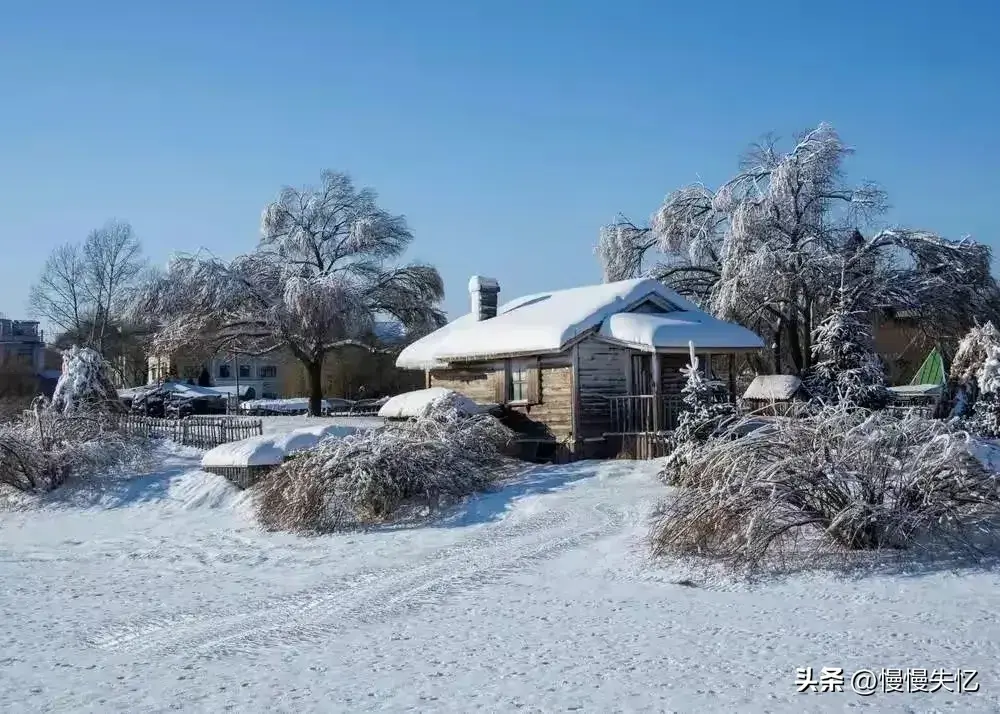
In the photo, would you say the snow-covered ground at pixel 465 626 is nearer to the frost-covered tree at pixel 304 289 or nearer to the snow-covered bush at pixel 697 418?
the snow-covered bush at pixel 697 418

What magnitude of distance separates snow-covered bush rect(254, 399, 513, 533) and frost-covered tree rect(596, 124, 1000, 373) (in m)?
15.2

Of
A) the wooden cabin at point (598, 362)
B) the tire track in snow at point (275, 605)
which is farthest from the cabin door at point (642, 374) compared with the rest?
the tire track in snow at point (275, 605)

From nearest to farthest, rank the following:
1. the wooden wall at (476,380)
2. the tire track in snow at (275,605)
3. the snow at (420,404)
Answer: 1. the tire track in snow at (275,605)
2. the snow at (420,404)
3. the wooden wall at (476,380)

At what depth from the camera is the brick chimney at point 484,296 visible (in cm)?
2619

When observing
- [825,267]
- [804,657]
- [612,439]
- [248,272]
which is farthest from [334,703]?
[248,272]

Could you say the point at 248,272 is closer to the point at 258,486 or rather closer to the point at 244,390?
the point at 258,486

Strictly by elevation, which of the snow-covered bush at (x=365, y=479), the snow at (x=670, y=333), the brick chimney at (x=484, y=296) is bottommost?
the snow-covered bush at (x=365, y=479)

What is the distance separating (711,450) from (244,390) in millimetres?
52103

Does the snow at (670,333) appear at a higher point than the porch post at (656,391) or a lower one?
higher

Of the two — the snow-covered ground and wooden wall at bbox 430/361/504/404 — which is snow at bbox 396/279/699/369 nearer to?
wooden wall at bbox 430/361/504/404

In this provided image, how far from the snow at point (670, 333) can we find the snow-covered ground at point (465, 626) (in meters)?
6.00

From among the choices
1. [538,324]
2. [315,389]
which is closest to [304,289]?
[315,389]

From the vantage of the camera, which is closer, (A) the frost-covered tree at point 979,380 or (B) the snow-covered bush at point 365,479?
(B) the snow-covered bush at point 365,479

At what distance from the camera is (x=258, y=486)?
1673 centimetres
